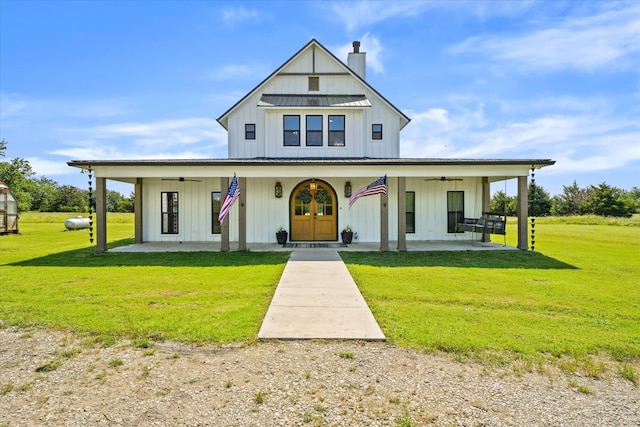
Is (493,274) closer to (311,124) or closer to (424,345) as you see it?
(424,345)

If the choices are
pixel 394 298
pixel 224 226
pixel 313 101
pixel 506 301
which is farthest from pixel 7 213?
pixel 506 301

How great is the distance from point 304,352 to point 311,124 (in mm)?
12290

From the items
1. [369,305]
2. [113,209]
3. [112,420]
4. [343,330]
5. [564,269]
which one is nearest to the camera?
[112,420]

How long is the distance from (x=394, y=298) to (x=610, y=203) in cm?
4749

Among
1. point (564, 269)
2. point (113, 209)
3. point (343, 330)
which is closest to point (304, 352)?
point (343, 330)

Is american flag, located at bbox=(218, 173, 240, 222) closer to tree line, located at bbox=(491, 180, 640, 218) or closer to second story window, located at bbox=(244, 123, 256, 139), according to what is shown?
second story window, located at bbox=(244, 123, 256, 139)

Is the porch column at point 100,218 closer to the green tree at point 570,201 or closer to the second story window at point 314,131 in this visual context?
the second story window at point 314,131

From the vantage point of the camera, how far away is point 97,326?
187 inches

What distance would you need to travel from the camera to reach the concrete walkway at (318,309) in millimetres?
4547

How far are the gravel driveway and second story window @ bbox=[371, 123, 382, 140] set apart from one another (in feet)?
41.7

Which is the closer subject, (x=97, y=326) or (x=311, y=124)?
(x=97, y=326)

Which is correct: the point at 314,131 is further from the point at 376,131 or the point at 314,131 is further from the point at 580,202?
the point at 580,202

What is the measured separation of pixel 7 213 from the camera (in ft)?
69.5

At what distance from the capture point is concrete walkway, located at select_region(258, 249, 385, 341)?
455 centimetres
